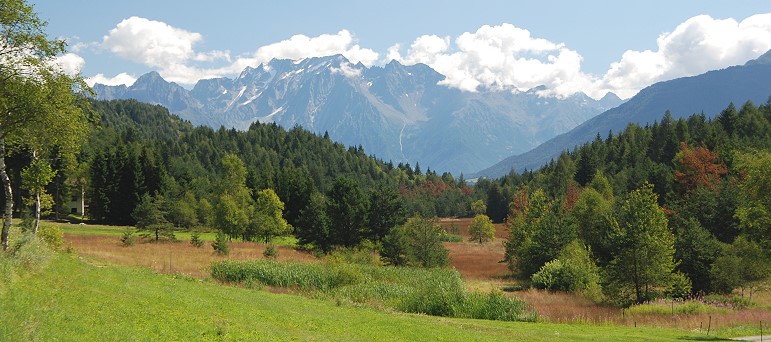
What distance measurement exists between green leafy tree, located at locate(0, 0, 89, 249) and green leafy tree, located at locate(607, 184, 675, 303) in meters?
42.6

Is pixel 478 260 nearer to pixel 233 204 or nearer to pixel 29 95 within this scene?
pixel 233 204

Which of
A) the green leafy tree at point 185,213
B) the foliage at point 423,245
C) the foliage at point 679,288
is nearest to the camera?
the foliage at point 679,288

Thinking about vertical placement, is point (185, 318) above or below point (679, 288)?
above

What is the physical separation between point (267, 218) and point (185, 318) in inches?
2509

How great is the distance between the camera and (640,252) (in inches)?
1793

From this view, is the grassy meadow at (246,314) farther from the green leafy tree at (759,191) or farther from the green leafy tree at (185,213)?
the green leafy tree at (185,213)

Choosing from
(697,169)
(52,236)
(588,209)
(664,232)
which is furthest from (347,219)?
(697,169)

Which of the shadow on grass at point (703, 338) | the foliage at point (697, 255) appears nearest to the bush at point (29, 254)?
the shadow on grass at point (703, 338)

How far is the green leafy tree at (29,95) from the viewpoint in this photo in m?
24.7

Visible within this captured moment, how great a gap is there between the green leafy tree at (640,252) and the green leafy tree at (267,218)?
1962 inches

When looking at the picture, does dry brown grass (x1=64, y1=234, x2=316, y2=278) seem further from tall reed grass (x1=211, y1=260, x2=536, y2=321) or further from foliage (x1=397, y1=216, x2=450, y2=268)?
foliage (x1=397, y1=216, x2=450, y2=268)

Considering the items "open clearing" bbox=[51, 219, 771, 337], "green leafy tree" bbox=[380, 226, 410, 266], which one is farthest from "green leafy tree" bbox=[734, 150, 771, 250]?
"green leafy tree" bbox=[380, 226, 410, 266]

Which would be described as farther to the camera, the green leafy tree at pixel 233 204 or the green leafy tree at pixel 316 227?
the green leafy tree at pixel 233 204

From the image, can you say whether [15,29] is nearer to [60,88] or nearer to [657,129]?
[60,88]
